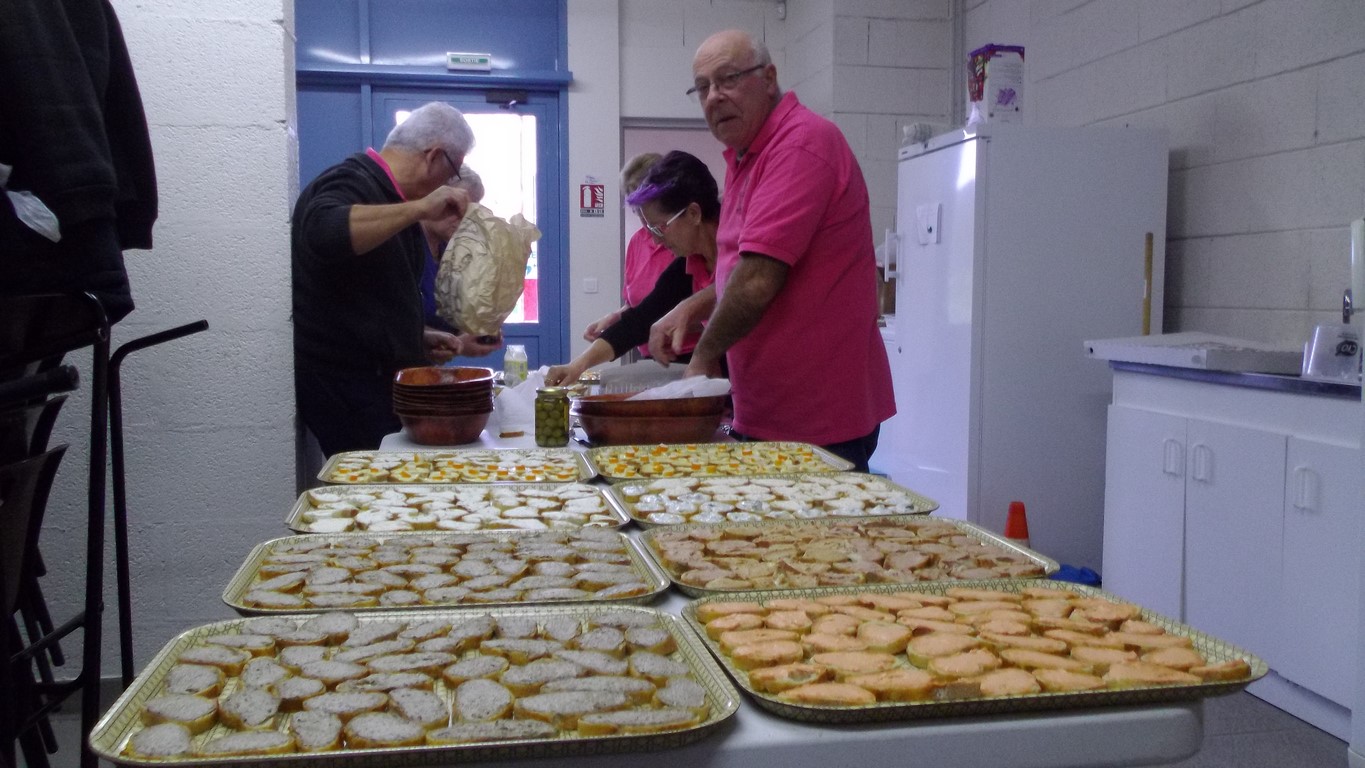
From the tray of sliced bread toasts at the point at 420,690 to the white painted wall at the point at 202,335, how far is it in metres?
1.80

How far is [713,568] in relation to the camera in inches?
47.2

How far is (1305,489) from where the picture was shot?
101 inches

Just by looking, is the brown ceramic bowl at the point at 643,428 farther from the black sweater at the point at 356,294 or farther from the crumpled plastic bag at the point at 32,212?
the crumpled plastic bag at the point at 32,212

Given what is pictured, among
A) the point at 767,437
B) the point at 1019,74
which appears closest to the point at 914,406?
the point at 1019,74

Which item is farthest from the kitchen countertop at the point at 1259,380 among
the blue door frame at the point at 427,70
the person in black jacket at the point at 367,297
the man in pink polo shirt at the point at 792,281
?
the blue door frame at the point at 427,70

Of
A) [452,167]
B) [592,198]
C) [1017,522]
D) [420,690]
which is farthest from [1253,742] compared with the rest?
[592,198]

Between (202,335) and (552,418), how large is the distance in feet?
3.64

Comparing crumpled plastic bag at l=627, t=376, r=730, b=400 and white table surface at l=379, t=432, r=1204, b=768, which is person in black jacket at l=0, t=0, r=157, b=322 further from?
white table surface at l=379, t=432, r=1204, b=768

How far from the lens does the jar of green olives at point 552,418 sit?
7.11 ft

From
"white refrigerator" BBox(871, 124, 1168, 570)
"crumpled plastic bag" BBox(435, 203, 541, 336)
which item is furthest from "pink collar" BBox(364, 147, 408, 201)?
"white refrigerator" BBox(871, 124, 1168, 570)

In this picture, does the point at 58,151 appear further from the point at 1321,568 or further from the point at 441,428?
the point at 1321,568

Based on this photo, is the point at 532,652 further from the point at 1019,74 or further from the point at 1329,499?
the point at 1019,74

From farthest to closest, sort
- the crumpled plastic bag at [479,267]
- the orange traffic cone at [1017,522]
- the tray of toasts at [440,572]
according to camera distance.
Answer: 1. the orange traffic cone at [1017,522]
2. the crumpled plastic bag at [479,267]
3. the tray of toasts at [440,572]

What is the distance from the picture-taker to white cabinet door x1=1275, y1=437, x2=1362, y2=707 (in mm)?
2438
